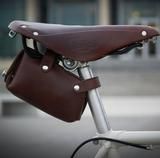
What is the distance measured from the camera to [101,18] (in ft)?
95.8

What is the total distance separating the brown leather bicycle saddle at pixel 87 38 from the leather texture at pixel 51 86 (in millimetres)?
73

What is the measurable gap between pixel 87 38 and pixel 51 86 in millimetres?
243

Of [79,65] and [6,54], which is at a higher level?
[79,65]

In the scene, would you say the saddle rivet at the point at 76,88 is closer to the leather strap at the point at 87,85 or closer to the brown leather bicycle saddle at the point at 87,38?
the leather strap at the point at 87,85

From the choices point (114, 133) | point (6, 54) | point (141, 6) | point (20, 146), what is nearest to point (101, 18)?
point (141, 6)

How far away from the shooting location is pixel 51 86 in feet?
6.79

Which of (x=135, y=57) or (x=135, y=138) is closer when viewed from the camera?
(x=135, y=138)

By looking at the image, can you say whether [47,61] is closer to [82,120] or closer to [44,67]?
[44,67]

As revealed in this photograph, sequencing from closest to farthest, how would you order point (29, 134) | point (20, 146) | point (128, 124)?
point (20, 146), point (29, 134), point (128, 124)

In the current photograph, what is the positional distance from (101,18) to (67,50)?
27377 millimetres

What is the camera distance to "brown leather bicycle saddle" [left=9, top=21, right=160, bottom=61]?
79.7 inches

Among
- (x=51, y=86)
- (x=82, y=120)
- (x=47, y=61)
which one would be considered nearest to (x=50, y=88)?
(x=51, y=86)

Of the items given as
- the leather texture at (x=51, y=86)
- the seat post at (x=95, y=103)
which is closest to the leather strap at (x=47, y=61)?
the leather texture at (x=51, y=86)

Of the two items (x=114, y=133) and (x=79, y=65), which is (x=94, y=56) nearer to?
(x=79, y=65)
